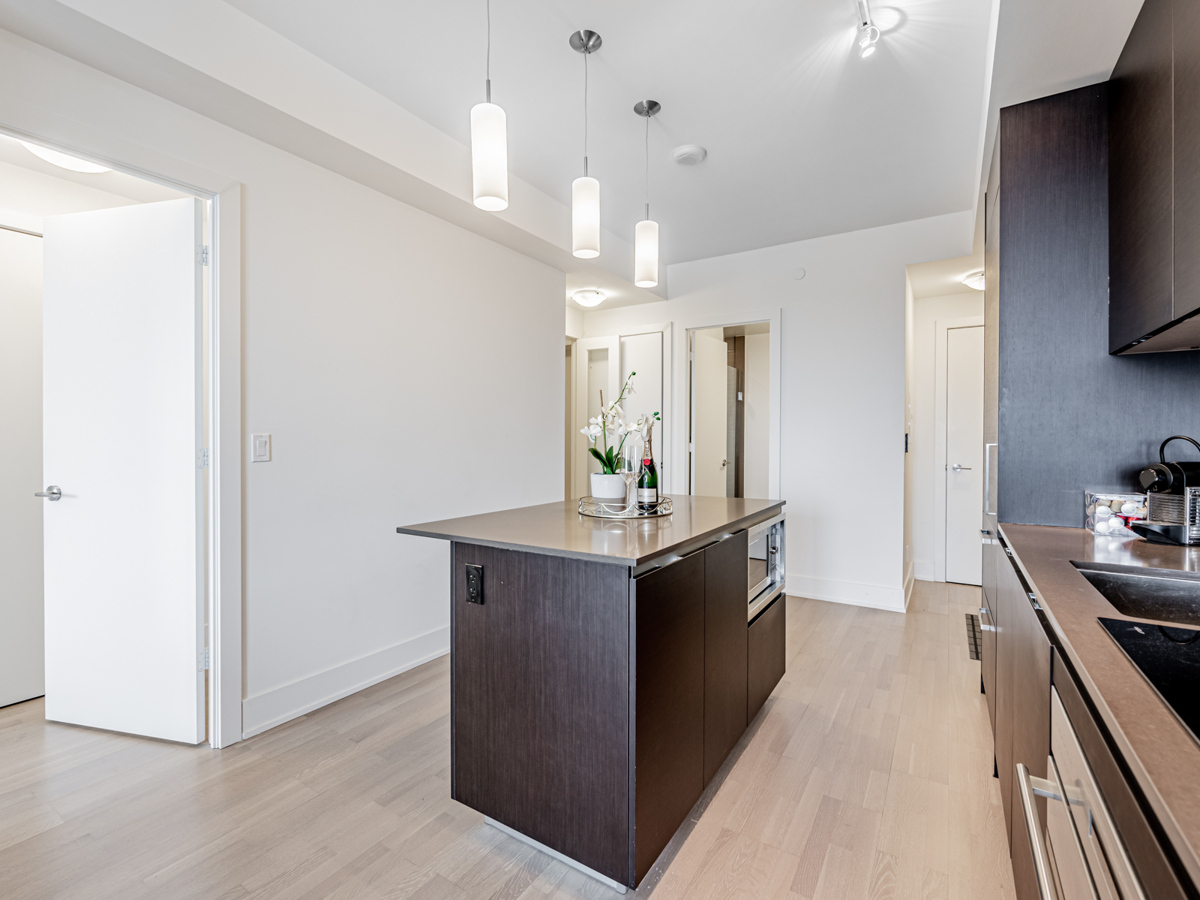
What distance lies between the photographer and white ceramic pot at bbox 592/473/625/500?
7.17 feet

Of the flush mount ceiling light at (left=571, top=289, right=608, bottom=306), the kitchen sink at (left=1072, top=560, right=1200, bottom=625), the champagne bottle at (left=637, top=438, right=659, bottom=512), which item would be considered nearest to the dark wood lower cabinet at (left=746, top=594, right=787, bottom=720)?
the champagne bottle at (left=637, top=438, right=659, bottom=512)

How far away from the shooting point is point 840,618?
3748 millimetres

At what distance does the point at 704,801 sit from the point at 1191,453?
1899 mm

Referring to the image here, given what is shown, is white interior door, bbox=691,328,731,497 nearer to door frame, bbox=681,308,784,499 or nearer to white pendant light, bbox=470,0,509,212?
door frame, bbox=681,308,784,499

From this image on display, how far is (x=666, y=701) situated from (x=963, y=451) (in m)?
4.11

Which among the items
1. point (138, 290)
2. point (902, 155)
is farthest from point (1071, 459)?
point (138, 290)

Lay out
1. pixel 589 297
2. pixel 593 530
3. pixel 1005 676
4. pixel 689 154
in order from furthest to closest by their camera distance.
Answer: pixel 589 297 → pixel 689 154 → pixel 593 530 → pixel 1005 676

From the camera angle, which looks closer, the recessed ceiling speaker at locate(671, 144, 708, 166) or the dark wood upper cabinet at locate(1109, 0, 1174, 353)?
the dark wood upper cabinet at locate(1109, 0, 1174, 353)

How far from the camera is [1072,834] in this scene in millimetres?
818

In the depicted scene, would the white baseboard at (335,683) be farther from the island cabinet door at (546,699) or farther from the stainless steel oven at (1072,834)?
the stainless steel oven at (1072,834)

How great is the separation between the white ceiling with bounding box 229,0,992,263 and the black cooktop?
6.57 feet

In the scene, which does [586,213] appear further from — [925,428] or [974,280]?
[925,428]

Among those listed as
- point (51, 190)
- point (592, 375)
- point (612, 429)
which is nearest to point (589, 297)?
point (592, 375)

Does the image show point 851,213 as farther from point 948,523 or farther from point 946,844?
point 946,844
